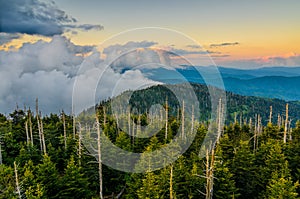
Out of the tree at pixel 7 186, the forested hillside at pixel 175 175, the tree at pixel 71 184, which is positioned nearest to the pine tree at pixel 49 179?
the forested hillside at pixel 175 175

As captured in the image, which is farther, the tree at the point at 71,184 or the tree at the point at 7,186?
the tree at the point at 71,184

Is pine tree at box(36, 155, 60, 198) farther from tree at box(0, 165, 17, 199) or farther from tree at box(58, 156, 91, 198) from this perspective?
tree at box(0, 165, 17, 199)

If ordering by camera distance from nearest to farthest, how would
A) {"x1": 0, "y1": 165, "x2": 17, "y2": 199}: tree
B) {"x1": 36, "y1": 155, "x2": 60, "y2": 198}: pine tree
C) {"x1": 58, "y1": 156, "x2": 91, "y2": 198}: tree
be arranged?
{"x1": 0, "y1": 165, "x2": 17, "y2": 199}: tree, {"x1": 36, "y1": 155, "x2": 60, "y2": 198}: pine tree, {"x1": 58, "y1": 156, "x2": 91, "y2": 198}: tree

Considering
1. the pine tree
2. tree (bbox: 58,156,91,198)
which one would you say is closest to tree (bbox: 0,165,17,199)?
the pine tree

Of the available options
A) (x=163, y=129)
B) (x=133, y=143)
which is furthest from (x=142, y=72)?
(x=163, y=129)

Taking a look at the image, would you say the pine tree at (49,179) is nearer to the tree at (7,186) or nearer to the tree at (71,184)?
the tree at (71,184)

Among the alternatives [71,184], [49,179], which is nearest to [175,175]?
[71,184]

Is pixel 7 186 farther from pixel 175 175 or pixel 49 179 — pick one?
pixel 175 175

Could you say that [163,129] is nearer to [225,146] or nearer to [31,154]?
[225,146]

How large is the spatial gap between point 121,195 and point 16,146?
1035 inches

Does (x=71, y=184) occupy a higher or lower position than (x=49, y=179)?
lower

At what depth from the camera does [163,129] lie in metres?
59.7

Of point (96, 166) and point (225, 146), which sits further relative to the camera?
point (225, 146)

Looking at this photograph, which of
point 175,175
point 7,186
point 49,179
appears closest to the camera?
point 7,186
